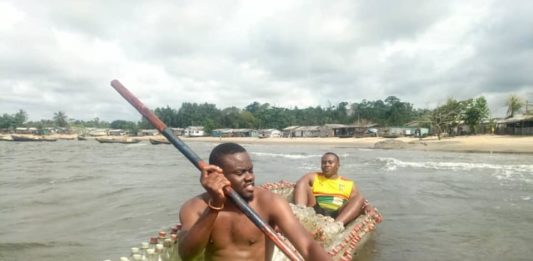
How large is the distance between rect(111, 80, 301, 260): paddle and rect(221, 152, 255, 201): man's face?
0.31m

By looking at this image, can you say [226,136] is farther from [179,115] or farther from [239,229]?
[239,229]

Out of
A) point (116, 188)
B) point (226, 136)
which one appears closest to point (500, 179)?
point (116, 188)

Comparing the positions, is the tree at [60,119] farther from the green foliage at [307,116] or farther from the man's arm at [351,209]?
the man's arm at [351,209]

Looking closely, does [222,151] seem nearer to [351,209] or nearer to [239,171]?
[239,171]

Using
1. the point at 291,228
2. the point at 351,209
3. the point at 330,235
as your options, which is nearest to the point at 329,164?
the point at 351,209

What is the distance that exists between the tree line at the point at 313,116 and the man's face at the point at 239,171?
58.9 meters

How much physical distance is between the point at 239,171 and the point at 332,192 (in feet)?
17.8

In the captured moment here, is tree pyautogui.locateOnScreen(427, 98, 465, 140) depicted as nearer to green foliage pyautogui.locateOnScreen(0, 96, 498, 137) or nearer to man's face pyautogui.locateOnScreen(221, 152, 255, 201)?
green foliage pyautogui.locateOnScreen(0, 96, 498, 137)

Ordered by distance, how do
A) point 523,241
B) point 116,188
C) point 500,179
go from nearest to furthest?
1. point 523,241
2. point 116,188
3. point 500,179

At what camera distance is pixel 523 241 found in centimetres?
834

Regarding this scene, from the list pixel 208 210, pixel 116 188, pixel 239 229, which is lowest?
pixel 116 188

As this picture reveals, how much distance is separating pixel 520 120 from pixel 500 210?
44195mm

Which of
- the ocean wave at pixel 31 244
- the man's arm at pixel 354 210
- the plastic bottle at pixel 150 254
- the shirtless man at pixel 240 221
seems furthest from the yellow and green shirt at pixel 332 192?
the shirtless man at pixel 240 221

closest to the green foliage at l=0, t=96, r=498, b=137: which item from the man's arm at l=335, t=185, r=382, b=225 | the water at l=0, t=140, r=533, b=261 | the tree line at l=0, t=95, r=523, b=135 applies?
the tree line at l=0, t=95, r=523, b=135
